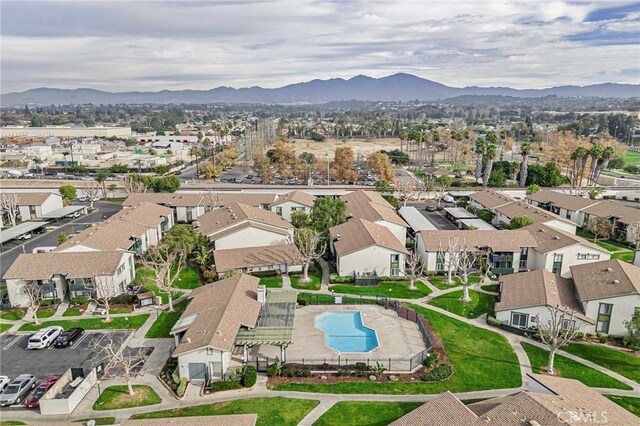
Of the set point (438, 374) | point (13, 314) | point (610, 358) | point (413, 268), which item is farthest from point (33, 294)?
point (610, 358)

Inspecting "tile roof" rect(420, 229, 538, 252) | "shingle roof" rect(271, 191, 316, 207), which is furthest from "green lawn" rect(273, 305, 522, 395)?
"shingle roof" rect(271, 191, 316, 207)

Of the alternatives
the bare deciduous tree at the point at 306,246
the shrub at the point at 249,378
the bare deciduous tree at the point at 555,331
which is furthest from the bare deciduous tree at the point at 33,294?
the bare deciduous tree at the point at 555,331

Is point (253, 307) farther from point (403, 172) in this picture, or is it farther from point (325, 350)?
point (403, 172)

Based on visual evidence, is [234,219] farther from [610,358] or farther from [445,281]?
[610,358]

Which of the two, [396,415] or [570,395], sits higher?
[570,395]

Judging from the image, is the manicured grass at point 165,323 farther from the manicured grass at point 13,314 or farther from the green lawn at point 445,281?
the green lawn at point 445,281

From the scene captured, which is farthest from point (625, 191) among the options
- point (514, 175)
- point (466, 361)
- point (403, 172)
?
point (466, 361)

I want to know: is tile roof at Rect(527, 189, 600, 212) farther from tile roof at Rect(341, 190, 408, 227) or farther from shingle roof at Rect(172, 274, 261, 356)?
shingle roof at Rect(172, 274, 261, 356)
